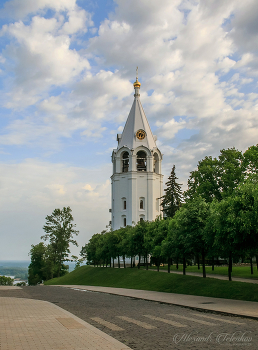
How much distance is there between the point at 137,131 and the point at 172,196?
1071 inches

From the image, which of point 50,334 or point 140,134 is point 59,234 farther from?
point 50,334

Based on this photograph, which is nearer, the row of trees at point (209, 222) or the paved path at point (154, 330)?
the paved path at point (154, 330)

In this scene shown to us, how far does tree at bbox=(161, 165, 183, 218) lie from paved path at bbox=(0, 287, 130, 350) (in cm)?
4554

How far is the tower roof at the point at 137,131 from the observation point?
83312 mm

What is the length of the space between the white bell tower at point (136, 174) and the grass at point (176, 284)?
29888 mm

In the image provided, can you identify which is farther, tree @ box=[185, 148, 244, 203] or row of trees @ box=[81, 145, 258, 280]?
tree @ box=[185, 148, 244, 203]

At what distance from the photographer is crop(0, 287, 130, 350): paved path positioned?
9289 mm

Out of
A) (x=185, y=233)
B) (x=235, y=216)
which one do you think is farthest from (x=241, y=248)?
(x=185, y=233)

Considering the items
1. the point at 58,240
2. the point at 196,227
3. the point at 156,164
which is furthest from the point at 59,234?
the point at 196,227

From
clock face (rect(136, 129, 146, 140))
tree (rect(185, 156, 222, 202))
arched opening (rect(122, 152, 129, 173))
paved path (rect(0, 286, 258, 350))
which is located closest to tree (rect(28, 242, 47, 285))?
arched opening (rect(122, 152, 129, 173))

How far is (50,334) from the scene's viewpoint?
1084cm

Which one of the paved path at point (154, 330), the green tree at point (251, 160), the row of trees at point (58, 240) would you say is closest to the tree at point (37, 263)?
the row of trees at point (58, 240)

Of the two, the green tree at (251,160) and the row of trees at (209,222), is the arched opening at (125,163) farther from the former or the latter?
the green tree at (251,160)

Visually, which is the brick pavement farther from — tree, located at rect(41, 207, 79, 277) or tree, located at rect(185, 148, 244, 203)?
tree, located at rect(41, 207, 79, 277)
